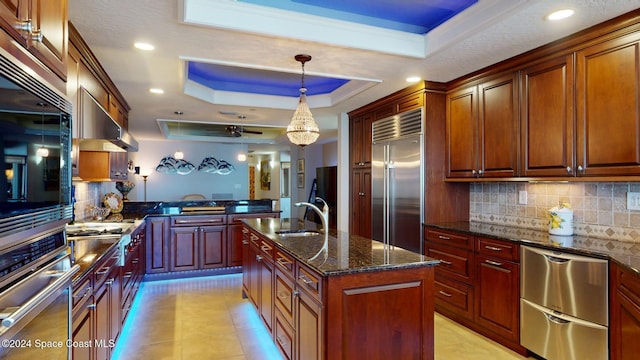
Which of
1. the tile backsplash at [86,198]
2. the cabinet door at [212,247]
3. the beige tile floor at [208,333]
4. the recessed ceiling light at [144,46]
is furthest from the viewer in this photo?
the cabinet door at [212,247]

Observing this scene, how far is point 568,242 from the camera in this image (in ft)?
8.30

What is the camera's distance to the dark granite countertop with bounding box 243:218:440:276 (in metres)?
1.86

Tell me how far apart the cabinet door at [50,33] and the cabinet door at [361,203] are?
381 centimetres

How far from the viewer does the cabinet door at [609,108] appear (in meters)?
2.22

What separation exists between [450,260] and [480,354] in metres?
0.83

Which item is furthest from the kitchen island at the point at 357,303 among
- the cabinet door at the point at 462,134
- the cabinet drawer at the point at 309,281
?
the cabinet door at the point at 462,134

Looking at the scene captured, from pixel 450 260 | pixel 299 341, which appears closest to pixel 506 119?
pixel 450 260

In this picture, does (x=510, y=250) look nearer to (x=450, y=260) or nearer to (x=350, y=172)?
(x=450, y=260)

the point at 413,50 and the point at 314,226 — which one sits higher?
the point at 413,50

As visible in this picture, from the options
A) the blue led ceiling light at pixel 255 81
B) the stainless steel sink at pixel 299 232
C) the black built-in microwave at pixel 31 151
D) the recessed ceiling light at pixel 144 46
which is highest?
the blue led ceiling light at pixel 255 81

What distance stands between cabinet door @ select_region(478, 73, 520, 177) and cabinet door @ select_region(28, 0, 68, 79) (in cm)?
307

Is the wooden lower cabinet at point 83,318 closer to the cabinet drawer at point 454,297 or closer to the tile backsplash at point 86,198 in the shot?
the tile backsplash at point 86,198

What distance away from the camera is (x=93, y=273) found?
1.93m

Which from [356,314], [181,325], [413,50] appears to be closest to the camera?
[356,314]
